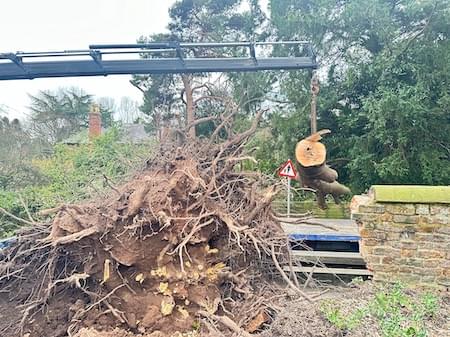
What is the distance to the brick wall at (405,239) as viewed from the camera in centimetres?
476

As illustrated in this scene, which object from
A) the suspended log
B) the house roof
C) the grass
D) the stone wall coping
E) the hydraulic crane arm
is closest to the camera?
the grass

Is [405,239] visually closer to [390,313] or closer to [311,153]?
[390,313]

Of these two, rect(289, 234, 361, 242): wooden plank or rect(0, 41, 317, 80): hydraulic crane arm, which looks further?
rect(289, 234, 361, 242): wooden plank

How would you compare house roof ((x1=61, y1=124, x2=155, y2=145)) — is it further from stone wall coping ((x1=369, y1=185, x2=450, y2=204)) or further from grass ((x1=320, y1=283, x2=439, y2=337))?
grass ((x1=320, y1=283, x2=439, y2=337))

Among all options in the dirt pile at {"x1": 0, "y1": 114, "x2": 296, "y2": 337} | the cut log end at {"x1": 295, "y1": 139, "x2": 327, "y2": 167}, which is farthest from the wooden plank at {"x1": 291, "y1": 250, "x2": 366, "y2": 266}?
the cut log end at {"x1": 295, "y1": 139, "x2": 327, "y2": 167}

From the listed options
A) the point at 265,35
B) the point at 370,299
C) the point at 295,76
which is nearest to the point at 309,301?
the point at 370,299

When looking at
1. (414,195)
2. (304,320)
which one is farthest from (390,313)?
(414,195)

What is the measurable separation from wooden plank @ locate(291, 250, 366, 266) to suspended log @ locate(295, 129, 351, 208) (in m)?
1.69

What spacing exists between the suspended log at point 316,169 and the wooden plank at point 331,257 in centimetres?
169

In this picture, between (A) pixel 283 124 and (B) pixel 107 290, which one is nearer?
(B) pixel 107 290

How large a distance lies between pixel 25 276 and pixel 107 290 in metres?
1.26

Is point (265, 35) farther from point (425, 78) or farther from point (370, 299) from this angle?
point (370, 299)

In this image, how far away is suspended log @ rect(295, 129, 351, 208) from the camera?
7191 millimetres

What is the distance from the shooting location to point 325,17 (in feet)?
38.0
